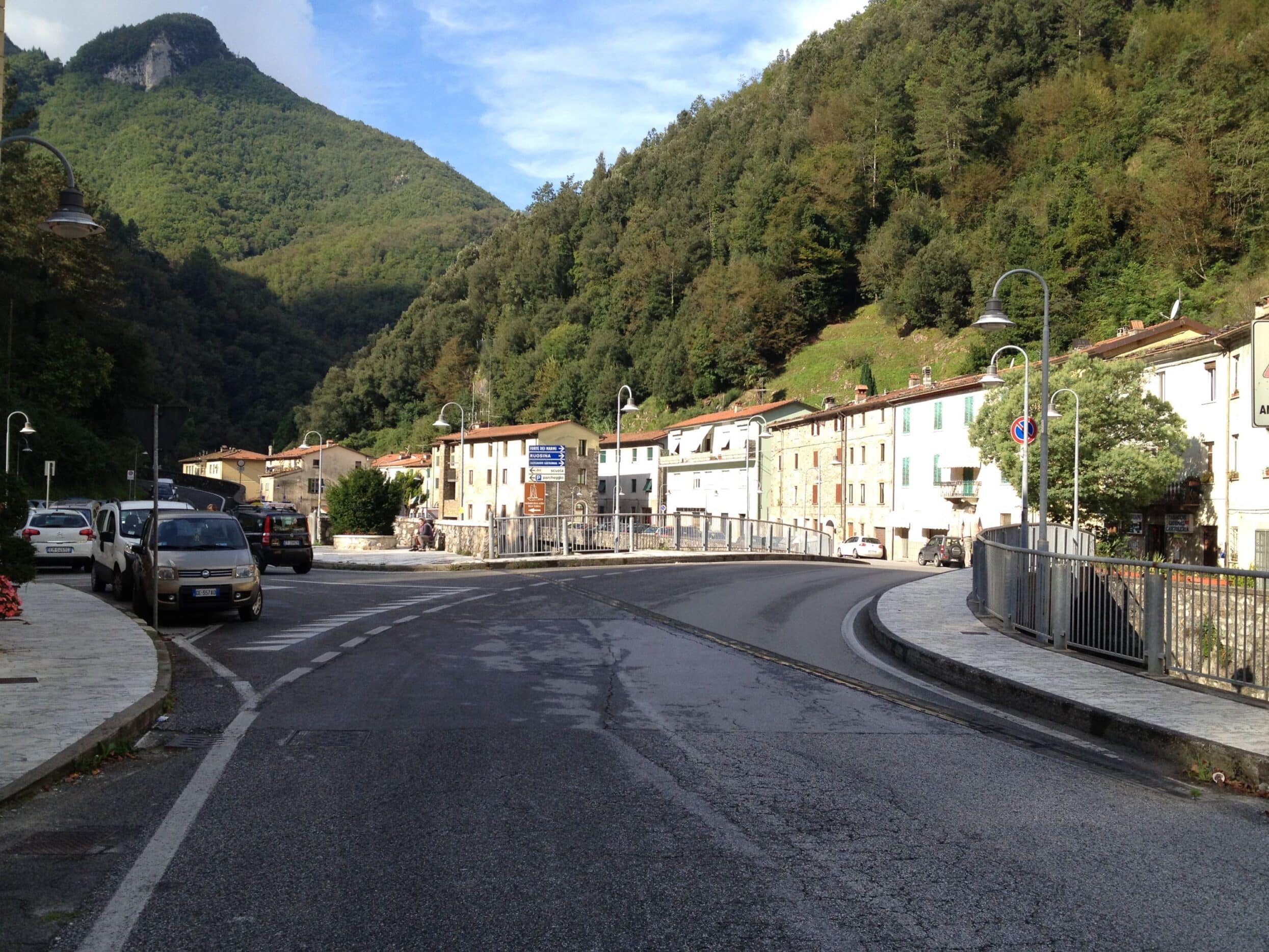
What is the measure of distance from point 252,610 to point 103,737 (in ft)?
31.8

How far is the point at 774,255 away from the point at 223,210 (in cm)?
8962

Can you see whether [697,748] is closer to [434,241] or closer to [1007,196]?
[1007,196]

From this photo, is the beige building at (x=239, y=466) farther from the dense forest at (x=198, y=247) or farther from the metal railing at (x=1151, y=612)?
the metal railing at (x=1151, y=612)

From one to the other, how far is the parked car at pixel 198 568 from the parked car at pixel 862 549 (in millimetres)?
49637

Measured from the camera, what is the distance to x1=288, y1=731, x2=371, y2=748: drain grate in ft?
25.9

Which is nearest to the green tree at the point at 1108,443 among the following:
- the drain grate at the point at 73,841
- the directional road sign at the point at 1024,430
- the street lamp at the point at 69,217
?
the directional road sign at the point at 1024,430

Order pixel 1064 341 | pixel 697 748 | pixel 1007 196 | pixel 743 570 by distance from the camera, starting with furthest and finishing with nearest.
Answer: pixel 1007 196
pixel 1064 341
pixel 743 570
pixel 697 748

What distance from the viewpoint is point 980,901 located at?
15.5 ft

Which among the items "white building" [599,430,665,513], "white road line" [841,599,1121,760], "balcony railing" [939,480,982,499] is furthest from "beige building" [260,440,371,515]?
"white road line" [841,599,1121,760]

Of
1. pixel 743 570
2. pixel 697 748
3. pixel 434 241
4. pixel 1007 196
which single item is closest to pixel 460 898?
pixel 697 748

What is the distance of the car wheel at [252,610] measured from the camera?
17.0 metres

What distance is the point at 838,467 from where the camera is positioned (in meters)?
76.1

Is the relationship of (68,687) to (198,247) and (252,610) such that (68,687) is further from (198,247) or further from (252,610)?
(198,247)

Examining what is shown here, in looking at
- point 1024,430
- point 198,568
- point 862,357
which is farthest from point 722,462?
point 198,568
